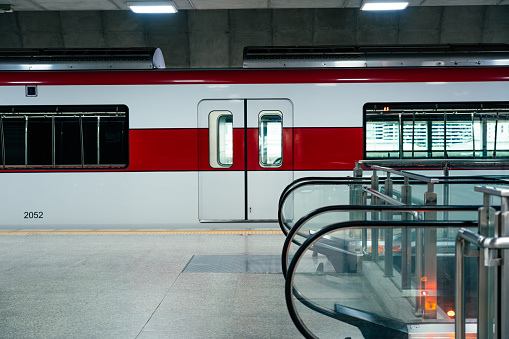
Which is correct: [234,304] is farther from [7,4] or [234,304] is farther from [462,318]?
[7,4]

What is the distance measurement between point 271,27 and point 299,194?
7157mm

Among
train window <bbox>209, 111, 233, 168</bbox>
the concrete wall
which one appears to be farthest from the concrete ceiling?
train window <bbox>209, 111, 233, 168</bbox>

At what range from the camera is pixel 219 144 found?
834 centimetres

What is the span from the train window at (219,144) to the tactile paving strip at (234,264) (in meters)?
1.94

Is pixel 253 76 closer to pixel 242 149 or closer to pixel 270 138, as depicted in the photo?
pixel 270 138

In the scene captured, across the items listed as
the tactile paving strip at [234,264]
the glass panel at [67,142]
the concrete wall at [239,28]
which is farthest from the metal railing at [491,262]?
the concrete wall at [239,28]

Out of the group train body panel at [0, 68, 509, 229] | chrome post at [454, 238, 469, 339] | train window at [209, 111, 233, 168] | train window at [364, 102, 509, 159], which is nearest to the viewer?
chrome post at [454, 238, 469, 339]

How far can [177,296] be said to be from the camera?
5188 millimetres

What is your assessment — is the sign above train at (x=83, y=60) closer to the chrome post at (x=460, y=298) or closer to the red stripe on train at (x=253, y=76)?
the red stripe on train at (x=253, y=76)

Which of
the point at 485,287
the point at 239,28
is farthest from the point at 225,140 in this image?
the point at 485,287

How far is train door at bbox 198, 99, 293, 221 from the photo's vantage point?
827 cm

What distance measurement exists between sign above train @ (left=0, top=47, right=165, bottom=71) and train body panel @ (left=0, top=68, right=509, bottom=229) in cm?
13

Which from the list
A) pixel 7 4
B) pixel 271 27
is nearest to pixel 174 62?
pixel 271 27

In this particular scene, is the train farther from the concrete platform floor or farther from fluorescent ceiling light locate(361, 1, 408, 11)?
fluorescent ceiling light locate(361, 1, 408, 11)
